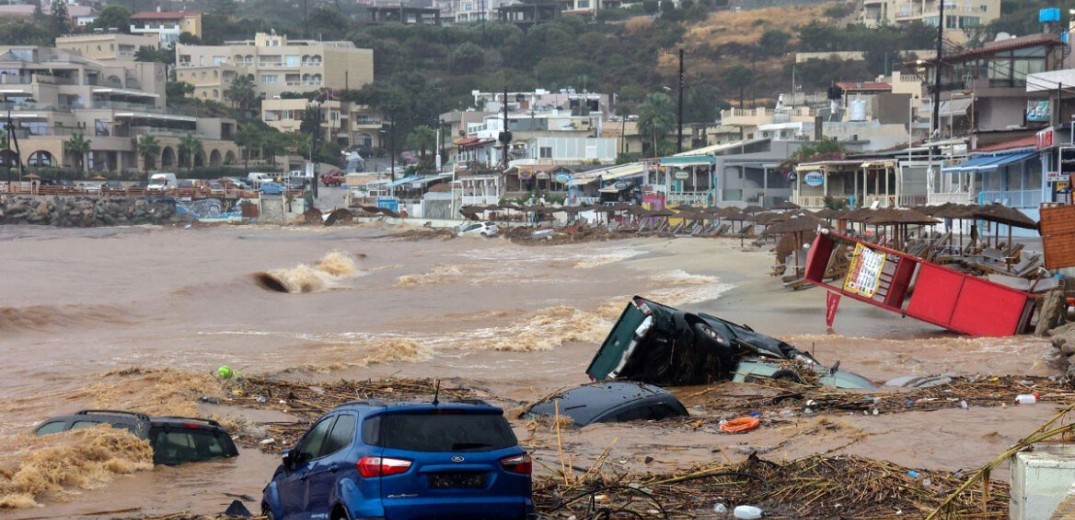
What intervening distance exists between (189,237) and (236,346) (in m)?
68.0

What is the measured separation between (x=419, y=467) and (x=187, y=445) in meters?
5.17

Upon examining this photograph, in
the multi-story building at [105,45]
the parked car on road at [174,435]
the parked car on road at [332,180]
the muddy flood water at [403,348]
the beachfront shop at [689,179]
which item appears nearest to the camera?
the muddy flood water at [403,348]

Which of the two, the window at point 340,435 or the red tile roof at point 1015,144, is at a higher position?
the red tile roof at point 1015,144

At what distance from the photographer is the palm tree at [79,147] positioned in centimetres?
12888

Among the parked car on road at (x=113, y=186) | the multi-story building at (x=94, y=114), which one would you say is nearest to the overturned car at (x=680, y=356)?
the parked car on road at (x=113, y=186)

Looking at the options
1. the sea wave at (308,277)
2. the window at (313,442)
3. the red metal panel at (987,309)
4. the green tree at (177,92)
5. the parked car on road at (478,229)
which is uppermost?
the green tree at (177,92)

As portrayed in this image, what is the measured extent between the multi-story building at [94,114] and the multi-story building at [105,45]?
28854mm

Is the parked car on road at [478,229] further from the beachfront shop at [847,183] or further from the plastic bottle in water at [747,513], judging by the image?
the plastic bottle in water at [747,513]

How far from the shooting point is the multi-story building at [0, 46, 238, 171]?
132000mm

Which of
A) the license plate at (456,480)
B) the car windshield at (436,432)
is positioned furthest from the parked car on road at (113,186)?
the license plate at (456,480)

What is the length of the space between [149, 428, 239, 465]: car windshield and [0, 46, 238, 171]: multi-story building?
124m

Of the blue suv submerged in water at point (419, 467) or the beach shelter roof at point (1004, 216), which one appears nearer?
the blue suv submerged in water at point (419, 467)

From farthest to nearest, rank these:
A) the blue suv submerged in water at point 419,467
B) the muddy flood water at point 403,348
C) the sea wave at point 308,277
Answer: the sea wave at point 308,277, the muddy flood water at point 403,348, the blue suv submerged in water at point 419,467

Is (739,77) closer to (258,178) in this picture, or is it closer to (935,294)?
(258,178)
